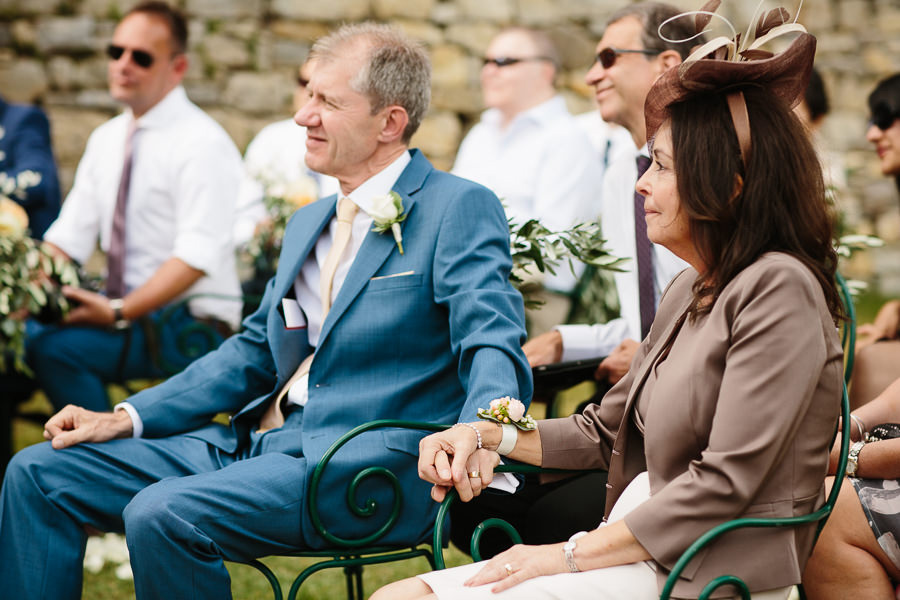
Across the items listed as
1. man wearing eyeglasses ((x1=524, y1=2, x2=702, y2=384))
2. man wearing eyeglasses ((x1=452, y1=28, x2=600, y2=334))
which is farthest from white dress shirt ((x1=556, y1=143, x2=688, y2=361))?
man wearing eyeglasses ((x1=452, y1=28, x2=600, y2=334))

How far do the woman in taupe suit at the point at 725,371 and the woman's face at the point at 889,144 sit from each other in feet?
7.00

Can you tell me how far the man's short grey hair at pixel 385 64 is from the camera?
314 centimetres

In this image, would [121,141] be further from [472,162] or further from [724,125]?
[724,125]

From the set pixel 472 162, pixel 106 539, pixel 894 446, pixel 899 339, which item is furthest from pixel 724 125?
pixel 472 162

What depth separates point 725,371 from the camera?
6.70ft

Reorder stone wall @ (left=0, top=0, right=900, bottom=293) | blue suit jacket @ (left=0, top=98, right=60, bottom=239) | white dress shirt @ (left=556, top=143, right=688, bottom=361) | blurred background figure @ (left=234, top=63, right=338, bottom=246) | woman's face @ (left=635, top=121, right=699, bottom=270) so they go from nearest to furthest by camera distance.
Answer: woman's face @ (left=635, top=121, right=699, bottom=270)
white dress shirt @ (left=556, top=143, right=688, bottom=361)
blurred background figure @ (left=234, top=63, right=338, bottom=246)
blue suit jacket @ (left=0, top=98, right=60, bottom=239)
stone wall @ (left=0, top=0, right=900, bottom=293)

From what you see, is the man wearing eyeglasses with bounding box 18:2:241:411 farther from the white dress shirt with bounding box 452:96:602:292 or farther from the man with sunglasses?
the man with sunglasses

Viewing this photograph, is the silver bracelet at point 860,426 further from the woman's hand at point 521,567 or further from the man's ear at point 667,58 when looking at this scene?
the man's ear at point 667,58

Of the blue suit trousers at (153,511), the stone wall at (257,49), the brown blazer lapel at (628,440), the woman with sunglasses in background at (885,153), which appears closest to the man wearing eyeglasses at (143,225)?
the blue suit trousers at (153,511)

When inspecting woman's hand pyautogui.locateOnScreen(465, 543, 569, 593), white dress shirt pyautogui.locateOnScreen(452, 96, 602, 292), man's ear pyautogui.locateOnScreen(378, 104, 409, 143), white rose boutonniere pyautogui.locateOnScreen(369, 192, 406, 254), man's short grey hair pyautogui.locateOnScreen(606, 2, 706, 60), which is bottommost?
woman's hand pyautogui.locateOnScreen(465, 543, 569, 593)

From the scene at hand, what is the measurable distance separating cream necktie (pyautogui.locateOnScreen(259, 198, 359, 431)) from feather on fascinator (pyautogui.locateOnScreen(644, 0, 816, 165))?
111 cm

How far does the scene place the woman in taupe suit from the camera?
2.00 m

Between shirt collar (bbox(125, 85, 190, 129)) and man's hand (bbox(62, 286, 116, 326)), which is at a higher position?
shirt collar (bbox(125, 85, 190, 129))

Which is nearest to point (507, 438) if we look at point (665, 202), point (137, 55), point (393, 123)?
point (665, 202)
